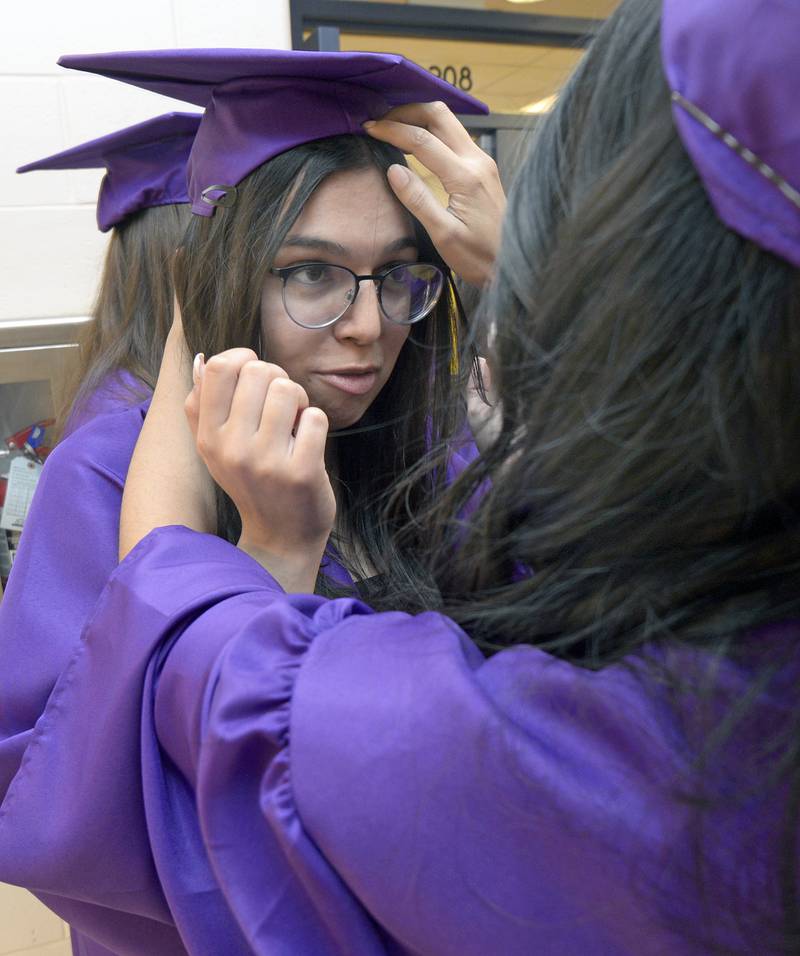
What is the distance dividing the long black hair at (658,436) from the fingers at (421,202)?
19.3 inches

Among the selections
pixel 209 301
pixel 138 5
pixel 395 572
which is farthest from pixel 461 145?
pixel 138 5

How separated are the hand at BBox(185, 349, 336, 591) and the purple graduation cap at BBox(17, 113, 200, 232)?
76 centimetres

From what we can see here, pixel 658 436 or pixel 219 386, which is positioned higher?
pixel 658 436

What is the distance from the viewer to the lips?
1.17m

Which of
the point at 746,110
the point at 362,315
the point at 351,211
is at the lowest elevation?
the point at 362,315

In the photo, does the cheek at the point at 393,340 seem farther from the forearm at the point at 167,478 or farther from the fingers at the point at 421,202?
the forearm at the point at 167,478

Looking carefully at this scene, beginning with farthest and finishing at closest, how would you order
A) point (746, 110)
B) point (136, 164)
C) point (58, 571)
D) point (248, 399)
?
point (136, 164) → point (58, 571) → point (248, 399) → point (746, 110)

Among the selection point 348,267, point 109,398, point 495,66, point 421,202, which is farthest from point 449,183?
point 495,66

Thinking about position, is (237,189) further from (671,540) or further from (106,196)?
(671,540)

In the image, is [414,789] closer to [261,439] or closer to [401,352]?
[261,439]

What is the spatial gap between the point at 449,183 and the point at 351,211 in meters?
0.12

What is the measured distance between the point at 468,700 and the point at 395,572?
67 cm

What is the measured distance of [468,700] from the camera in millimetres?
546

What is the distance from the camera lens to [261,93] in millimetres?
1047
